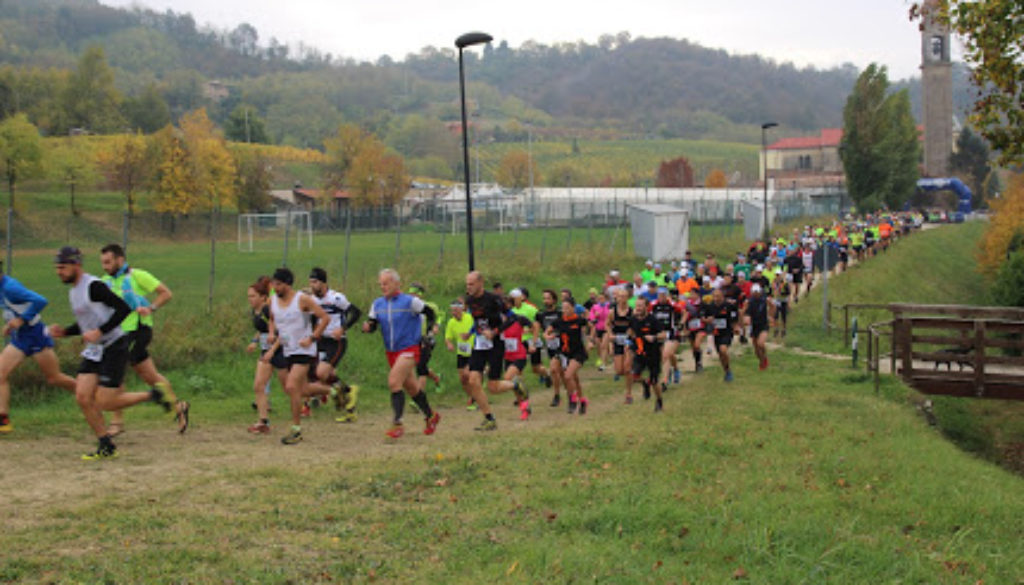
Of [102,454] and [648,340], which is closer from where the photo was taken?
[102,454]

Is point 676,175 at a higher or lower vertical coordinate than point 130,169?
higher

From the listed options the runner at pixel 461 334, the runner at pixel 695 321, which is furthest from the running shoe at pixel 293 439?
the runner at pixel 695 321

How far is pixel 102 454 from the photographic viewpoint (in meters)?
9.96

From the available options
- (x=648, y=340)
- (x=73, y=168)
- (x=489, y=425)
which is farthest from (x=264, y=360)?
(x=73, y=168)

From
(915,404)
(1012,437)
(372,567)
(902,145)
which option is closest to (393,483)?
(372,567)

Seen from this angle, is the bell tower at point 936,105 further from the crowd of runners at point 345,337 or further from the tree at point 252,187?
the crowd of runners at point 345,337

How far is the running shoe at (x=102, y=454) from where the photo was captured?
9.90 meters

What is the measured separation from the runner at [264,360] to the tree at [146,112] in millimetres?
107149

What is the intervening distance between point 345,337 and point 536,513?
662cm

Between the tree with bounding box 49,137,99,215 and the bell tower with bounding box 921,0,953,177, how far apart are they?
316 feet

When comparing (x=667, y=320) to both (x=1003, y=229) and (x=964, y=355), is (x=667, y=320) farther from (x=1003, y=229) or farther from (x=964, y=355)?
(x=1003, y=229)

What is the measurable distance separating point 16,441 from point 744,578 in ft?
27.3

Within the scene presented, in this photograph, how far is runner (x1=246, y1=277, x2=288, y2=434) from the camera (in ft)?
40.3

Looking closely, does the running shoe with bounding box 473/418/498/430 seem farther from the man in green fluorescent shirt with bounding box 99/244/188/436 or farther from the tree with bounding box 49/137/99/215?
the tree with bounding box 49/137/99/215
